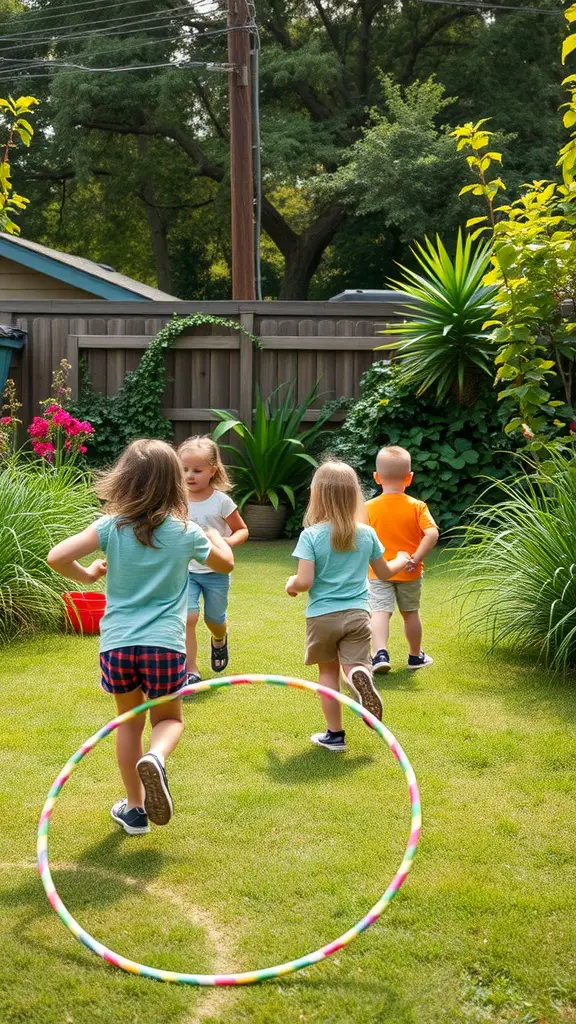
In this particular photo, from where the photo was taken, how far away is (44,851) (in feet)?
8.96

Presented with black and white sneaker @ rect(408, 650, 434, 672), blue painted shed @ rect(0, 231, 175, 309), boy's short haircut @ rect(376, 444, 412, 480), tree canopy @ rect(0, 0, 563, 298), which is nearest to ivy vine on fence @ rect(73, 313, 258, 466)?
blue painted shed @ rect(0, 231, 175, 309)

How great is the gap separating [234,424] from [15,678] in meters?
5.00

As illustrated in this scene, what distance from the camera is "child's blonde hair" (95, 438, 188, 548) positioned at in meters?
3.28

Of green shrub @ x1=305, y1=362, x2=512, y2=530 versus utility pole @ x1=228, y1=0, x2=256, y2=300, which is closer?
green shrub @ x1=305, y1=362, x2=512, y2=530

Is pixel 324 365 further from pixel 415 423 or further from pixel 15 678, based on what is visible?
pixel 15 678

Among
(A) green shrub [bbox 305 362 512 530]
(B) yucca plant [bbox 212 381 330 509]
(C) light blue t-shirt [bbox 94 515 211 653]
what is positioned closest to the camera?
(C) light blue t-shirt [bbox 94 515 211 653]

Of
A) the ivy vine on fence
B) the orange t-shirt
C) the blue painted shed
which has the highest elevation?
the blue painted shed

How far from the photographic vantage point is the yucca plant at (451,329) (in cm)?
897

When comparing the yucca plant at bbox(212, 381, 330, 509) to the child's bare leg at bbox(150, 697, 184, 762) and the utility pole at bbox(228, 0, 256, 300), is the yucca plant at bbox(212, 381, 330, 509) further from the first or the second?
the child's bare leg at bbox(150, 697, 184, 762)

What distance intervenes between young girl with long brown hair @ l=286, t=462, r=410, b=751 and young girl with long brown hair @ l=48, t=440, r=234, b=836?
911 millimetres

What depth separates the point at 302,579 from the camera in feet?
13.5

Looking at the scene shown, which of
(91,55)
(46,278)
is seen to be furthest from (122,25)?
(46,278)

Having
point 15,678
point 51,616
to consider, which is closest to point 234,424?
point 51,616

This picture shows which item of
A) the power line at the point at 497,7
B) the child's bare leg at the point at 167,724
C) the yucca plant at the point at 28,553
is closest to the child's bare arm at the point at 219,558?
the child's bare leg at the point at 167,724
